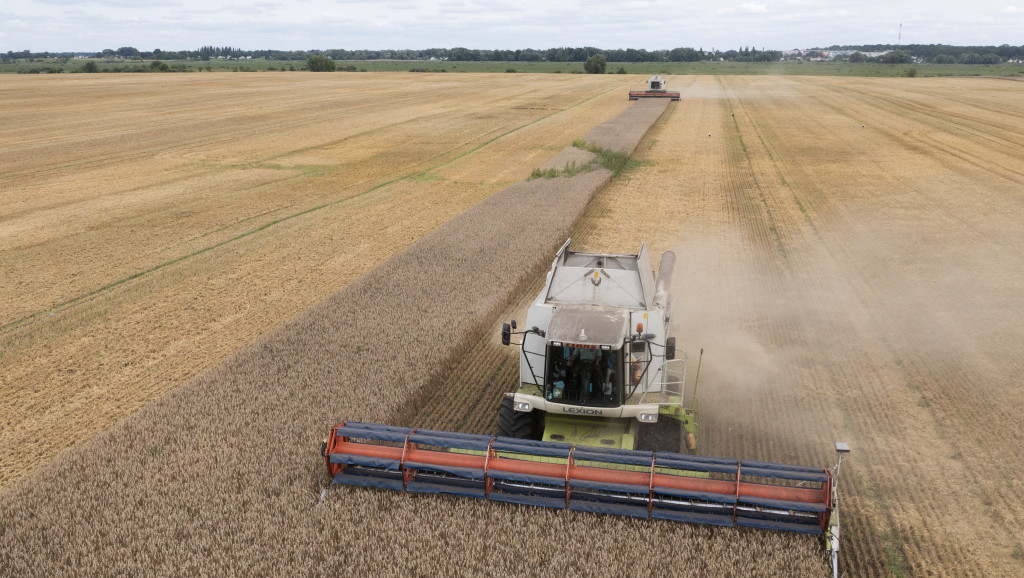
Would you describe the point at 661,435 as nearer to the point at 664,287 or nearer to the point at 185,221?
the point at 664,287

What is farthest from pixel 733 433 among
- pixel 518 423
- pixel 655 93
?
pixel 655 93

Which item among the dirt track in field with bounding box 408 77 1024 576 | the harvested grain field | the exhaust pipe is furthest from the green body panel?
the exhaust pipe

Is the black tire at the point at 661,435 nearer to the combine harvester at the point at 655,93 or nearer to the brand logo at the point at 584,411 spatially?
the brand logo at the point at 584,411

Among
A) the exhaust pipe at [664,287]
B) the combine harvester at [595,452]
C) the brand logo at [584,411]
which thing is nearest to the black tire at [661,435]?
the combine harvester at [595,452]

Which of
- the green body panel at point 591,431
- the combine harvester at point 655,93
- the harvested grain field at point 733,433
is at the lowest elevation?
the harvested grain field at point 733,433

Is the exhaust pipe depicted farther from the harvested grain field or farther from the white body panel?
the harvested grain field

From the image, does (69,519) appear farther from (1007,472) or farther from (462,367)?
(1007,472)

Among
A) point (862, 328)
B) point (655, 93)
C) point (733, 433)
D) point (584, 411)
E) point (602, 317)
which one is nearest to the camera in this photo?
point (584, 411)
